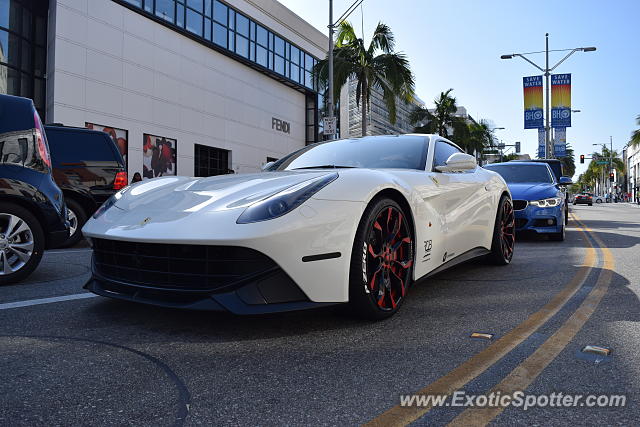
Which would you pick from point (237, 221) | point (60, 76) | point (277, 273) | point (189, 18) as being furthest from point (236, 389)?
point (189, 18)

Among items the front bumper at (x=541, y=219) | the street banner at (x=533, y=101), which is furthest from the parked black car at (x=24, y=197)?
the street banner at (x=533, y=101)

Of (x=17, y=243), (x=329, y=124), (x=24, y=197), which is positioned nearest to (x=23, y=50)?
(x=329, y=124)

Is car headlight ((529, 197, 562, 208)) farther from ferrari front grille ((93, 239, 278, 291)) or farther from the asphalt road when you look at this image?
ferrari front grille ((93, 239, 278, 291))

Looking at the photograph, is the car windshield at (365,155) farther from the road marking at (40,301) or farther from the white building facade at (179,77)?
the white building facade at (179,77)

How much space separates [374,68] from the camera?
64.6 ft

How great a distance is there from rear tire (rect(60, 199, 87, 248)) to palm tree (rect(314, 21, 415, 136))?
13.9 meters

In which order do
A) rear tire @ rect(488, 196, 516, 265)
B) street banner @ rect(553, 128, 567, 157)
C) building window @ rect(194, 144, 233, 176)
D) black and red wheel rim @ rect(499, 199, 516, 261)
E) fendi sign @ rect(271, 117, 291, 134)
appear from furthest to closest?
street banner @ rect(553, 128, 567, 157)
fendi sign @ rect(271, 117, 291, 134)
building window @ rect(194, 144, 233, 176)
black and red wheel rim @ rect(499, 199, 516, 261)
rear tire @ rect(488, 196, 516, 265)

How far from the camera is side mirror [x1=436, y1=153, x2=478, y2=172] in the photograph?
3.83 m

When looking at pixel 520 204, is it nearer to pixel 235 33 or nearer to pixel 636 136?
pixel 235 33

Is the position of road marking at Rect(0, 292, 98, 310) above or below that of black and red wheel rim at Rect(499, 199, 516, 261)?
below

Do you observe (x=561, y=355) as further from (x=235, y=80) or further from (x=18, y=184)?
(x=235, y=80)

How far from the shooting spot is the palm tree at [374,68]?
1950cm

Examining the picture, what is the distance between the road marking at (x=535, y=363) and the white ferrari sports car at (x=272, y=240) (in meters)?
0.89

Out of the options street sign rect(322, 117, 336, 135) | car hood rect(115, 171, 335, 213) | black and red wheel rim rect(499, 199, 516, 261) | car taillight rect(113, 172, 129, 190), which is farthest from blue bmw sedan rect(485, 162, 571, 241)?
street sign rect(322, 117, 336, 135)
